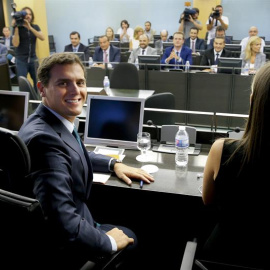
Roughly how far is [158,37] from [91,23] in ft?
9.40

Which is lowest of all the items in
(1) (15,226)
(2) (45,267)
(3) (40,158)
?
(2) (45,267)

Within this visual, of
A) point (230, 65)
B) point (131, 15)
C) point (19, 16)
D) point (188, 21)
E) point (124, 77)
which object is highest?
point (131, 15)

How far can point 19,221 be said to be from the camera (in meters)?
1.08

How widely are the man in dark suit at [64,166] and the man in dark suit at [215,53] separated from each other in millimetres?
4662

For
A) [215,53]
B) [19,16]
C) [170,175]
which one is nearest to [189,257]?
[170,175]

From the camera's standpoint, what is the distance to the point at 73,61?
1.63 metres

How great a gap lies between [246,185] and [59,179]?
29.9 inches

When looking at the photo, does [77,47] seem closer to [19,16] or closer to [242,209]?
[19,16]

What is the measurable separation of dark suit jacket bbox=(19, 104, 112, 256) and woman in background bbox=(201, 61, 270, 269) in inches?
21.5

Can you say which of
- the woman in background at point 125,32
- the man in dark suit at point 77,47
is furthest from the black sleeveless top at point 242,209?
the woman in background at point 125,32

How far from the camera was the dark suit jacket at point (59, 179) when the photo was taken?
132 cm

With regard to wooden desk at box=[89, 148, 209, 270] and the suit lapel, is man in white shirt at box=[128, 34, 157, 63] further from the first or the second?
the suit lapel

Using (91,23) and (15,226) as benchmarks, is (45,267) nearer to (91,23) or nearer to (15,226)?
(15,226)

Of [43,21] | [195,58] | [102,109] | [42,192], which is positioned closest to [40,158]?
[42,192]
